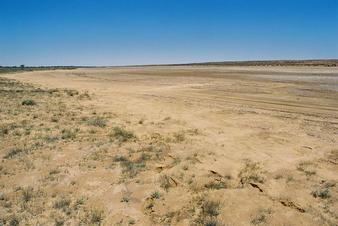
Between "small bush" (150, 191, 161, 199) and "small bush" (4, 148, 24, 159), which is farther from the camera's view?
"small bush" (4, 148, 24, 159)

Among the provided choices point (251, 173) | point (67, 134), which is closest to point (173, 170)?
point (251, 173)

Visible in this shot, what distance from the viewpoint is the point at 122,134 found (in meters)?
12.8

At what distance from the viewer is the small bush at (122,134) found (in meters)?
12.3

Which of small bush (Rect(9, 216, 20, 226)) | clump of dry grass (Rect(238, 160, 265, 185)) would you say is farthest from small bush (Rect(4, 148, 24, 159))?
clump of dry grass (Rect(238, 160, 265, 185))

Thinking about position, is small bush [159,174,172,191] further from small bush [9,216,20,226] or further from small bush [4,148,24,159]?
small bush [4,148,24,159]

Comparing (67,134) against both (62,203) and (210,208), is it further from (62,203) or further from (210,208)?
(210,208)

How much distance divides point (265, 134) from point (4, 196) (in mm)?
8345

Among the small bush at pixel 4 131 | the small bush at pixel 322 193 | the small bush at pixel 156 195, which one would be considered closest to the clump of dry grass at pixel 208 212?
the small bush at pixel 156 195

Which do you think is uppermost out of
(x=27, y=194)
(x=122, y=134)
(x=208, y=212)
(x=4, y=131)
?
(x=4, y=131)

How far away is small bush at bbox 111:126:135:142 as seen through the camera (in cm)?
1233

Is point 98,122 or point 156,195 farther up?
Result: point 98,122

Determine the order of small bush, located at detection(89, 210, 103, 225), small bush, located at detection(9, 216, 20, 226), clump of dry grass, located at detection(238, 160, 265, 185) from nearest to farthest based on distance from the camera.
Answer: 1. small bush, located at detection(9, 216, 20, 226)
2. small bush, located at detection(89, 210, 103, 225)
3. clump of dry grass, located at detection(238, 160, 265, 185)

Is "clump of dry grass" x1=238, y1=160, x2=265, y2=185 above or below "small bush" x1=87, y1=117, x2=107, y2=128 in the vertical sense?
below

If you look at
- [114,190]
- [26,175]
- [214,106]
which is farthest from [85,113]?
[114,190]
